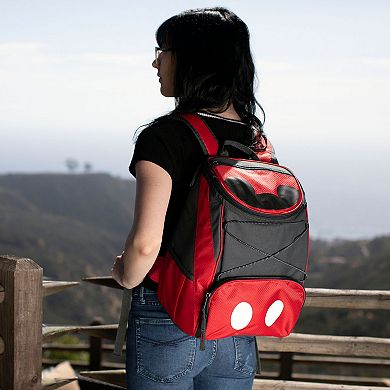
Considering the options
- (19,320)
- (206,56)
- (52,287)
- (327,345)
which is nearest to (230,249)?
(206,56)

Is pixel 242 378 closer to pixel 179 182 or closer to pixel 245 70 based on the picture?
pixel 179 182

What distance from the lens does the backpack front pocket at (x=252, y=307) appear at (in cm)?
201

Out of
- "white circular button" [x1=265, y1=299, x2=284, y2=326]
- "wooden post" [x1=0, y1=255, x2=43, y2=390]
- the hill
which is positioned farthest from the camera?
the hill

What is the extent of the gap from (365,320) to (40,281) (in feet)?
94.3

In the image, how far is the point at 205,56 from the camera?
207 cm

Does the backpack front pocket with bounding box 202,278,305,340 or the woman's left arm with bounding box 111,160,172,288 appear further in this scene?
the backpack front pocket with bounding box 202,278,305,340

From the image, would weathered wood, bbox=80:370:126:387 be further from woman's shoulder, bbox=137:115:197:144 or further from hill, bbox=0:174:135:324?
hill, bbox=0:174:135:324

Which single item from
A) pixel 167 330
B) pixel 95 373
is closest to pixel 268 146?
pixel 167 330

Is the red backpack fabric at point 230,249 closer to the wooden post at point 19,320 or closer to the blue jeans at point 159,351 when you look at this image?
the blue jeans at point 159,351

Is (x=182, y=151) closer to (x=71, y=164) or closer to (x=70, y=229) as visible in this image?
(x=70, y=229)

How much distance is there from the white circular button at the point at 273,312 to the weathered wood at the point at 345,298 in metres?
1.36

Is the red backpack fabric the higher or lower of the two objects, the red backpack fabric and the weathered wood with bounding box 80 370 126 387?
the higher

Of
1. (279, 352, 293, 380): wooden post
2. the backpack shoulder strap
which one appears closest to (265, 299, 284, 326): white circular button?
the backpack shoulder strap

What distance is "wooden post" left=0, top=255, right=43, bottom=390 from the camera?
8.13 ft
